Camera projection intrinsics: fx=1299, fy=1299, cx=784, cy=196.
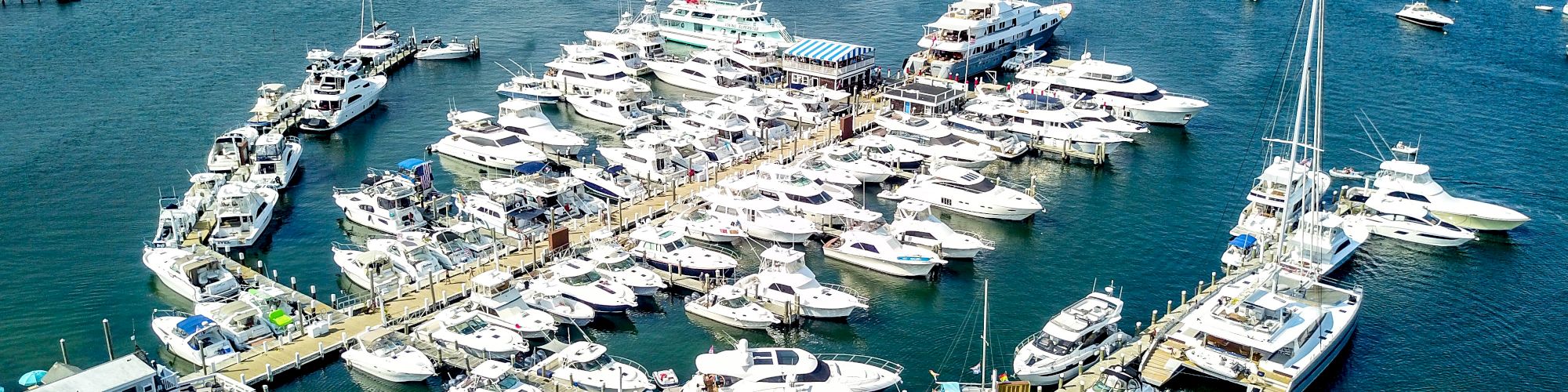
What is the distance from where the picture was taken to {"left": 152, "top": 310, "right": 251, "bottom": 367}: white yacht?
48594mm

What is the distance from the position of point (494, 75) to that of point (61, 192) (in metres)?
34.4

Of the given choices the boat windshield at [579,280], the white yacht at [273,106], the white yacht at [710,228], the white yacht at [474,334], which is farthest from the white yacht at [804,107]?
the white yacht at [474,334]

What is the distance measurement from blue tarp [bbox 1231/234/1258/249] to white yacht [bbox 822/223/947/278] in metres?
13.7

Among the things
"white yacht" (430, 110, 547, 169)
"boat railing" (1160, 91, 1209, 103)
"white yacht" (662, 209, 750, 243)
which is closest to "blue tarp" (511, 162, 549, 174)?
"white yacht" (430, 110, 547, 169)

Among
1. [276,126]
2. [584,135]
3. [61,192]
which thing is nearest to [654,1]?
[584,135]

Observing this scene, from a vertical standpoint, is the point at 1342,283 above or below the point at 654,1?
below

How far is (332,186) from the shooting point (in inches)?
2854

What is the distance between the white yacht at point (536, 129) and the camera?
7625 cm

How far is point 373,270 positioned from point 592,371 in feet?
47.8

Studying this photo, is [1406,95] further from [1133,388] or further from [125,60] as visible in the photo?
[125,60]

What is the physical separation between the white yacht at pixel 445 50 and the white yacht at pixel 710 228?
46.6m

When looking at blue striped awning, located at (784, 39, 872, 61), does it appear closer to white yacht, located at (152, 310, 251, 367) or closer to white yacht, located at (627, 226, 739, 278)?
white yacht, located at (627, 226, 739, 278)

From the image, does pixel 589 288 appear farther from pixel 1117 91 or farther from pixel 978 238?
pixel 1117 91

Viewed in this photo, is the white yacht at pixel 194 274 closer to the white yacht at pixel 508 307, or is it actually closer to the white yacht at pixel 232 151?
the white yacht at pixel 508 307
